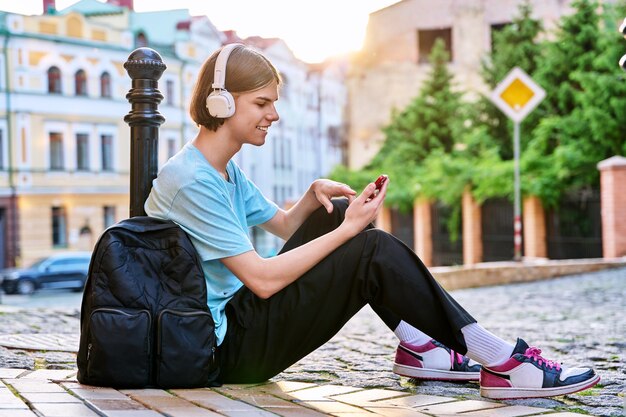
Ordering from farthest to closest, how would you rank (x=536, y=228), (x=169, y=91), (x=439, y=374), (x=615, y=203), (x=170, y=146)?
(x=170, y=146) < (x=169, y=91) < (x=536, y=228) < (x=615, y=203) < (x=439, y=374)

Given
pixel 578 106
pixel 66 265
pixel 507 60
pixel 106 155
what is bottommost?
pixel 66 265

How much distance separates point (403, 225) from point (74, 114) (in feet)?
57.0

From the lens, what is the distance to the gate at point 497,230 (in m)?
23.5

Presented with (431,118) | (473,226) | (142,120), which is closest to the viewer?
(142,120)

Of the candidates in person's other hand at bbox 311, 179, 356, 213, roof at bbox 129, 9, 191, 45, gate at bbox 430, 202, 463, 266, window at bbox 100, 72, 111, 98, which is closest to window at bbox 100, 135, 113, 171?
window at bbox 100, 72, 111, 98

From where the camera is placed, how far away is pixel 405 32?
134 feet

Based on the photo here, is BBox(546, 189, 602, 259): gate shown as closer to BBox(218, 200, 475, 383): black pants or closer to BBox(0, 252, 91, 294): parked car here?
BBox(0, 252, 91, 294): parked car

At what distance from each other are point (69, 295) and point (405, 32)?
17.9 meters

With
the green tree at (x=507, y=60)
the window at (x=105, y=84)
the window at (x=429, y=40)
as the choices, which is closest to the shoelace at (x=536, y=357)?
the green tree at (x=507, y=60)

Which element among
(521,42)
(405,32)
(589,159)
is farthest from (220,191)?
(405,32)

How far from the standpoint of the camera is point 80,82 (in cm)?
4184

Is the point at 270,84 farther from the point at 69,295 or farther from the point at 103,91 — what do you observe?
the point at 103,91

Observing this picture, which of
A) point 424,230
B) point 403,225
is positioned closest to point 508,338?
point 424,230

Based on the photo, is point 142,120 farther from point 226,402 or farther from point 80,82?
point 80,82
